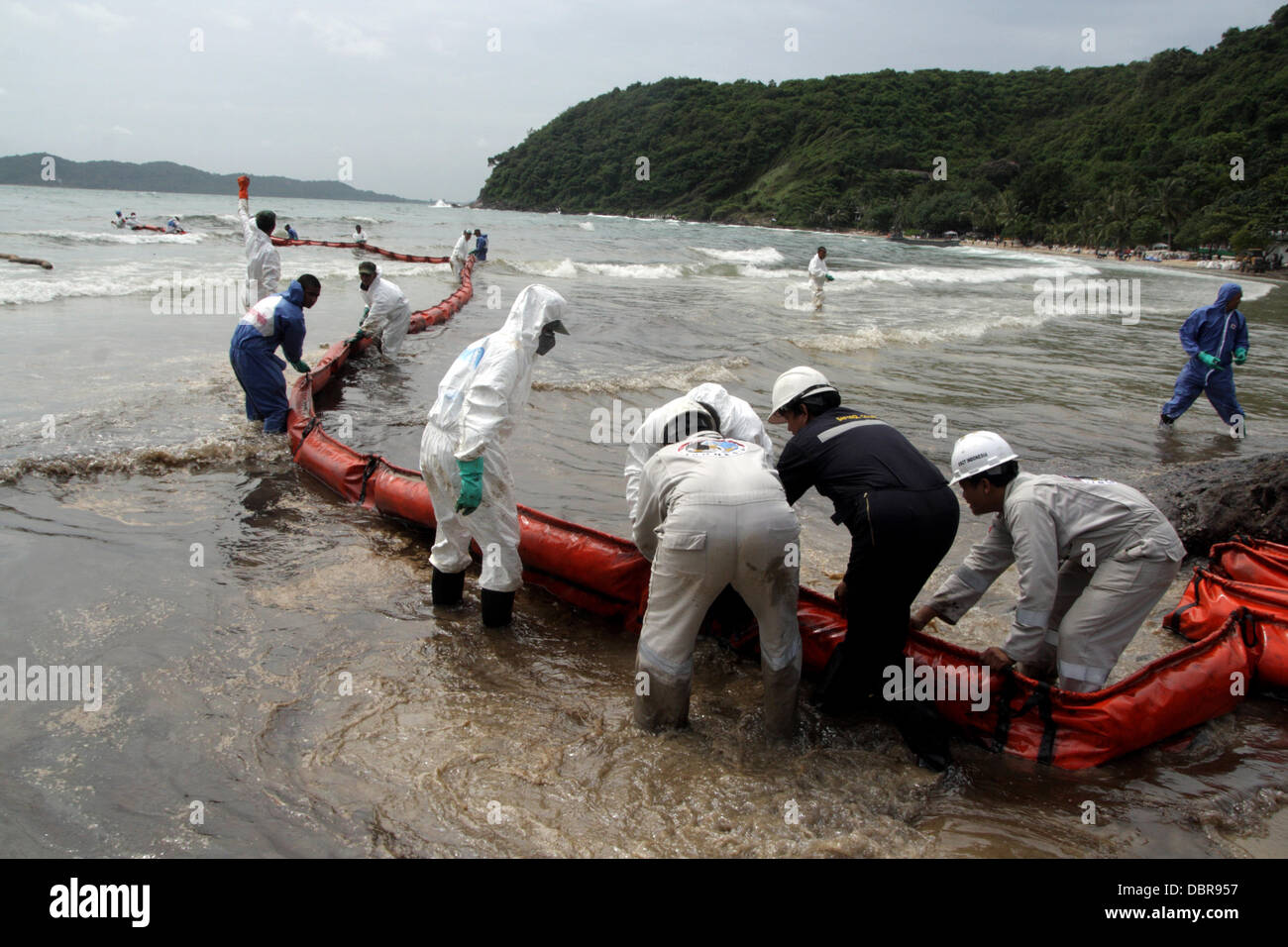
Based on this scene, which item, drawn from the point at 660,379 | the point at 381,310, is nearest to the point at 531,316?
the point at 660,379

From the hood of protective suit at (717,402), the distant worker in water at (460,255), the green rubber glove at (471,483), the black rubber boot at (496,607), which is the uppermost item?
the distant worker in water at (460,255)

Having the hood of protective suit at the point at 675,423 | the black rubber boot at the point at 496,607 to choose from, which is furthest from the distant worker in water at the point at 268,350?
the hood of protective suit at the point at 675,423

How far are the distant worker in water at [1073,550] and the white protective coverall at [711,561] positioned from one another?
3.18 ft

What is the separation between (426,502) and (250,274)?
19.7 feet

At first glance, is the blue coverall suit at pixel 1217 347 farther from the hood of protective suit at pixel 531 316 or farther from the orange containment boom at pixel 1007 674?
the hood of protective suit at pixel 531 316

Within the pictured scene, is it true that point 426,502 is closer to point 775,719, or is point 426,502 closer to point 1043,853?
point 775,719

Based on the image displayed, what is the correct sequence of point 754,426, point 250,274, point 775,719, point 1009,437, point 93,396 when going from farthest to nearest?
point 250,274
point 1009,437
point 93,396
point 754,426
point 775,719

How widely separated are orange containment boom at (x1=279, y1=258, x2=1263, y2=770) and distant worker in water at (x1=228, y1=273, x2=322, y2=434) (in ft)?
12.0

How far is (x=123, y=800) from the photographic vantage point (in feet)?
8.89

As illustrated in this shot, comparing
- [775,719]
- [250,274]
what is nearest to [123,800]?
[775,719]

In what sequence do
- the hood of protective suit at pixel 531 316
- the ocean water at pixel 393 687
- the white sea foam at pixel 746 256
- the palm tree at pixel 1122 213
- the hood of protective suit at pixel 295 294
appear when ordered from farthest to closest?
the palm tree at pixel 1122 213
the white sea foam at pixel 746 256
the hood of protective suit at pixel 295 294
the hood of protective suit at pixel 531 316
the ocean water at pixel 393 687

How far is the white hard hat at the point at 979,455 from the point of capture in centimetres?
329

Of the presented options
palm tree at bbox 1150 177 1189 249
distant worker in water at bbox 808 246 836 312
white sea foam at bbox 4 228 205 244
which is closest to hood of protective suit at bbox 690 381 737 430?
distant worker in water at bbox 808 246 836 312

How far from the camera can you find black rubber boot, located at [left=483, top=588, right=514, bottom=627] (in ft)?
13.5
